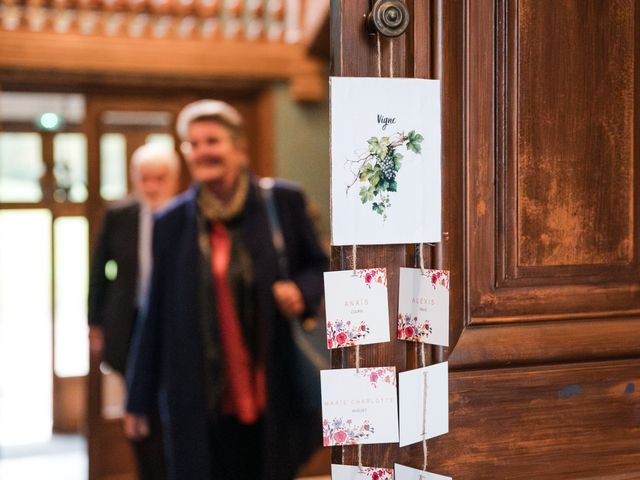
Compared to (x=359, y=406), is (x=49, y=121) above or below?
above

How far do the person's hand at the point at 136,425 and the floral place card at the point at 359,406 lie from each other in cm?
151

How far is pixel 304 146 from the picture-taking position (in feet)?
10.5

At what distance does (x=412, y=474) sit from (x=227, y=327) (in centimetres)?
114

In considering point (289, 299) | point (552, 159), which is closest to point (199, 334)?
point (289, 299)

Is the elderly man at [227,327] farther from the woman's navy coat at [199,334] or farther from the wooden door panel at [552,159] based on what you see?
the wooden door panel at [552,159]

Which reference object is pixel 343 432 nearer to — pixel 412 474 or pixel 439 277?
pixel 412 474

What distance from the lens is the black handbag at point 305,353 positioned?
75.5 inches

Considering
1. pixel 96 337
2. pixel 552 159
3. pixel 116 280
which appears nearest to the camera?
pixel 552 159

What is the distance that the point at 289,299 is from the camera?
1.92 metres

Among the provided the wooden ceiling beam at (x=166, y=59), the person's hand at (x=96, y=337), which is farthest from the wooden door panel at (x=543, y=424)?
the wooden ceiling beam at (x=166, y=59)

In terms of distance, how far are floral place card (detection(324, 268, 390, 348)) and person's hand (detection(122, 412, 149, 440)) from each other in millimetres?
1542

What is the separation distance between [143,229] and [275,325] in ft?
2.97

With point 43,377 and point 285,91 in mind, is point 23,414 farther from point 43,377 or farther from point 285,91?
point 285,91

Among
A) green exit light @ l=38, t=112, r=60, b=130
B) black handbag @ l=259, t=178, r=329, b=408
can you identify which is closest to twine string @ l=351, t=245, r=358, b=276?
black handbag @ l=259, t=178, r=329, b=408
